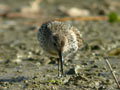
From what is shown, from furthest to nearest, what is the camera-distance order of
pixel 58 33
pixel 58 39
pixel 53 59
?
pixel 53 59, pixel 58 33, pixel 58 39

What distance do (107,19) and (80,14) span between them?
1212mm

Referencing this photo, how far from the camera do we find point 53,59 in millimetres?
8484

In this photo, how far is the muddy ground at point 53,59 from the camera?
6434 mm

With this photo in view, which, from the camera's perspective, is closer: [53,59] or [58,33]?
[58,33]

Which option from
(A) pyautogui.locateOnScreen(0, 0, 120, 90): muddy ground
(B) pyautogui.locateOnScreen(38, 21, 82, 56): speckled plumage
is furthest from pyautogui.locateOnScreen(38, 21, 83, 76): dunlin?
(A) pyautogui.locateOnScreen(0, 0, 120, 90): muddy ground

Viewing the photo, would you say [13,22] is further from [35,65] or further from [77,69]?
[77,69]

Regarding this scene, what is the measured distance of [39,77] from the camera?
6.89m

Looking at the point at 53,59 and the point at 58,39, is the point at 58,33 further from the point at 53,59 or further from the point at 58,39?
the point at 53,59

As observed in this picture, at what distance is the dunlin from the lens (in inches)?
270

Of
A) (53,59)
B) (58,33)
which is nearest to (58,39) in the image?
(58,33)

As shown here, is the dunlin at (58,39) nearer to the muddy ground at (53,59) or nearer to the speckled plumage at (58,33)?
the speckled plumage at (58,33)

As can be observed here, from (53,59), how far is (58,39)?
1.66 meters

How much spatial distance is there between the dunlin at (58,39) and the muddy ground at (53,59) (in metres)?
0.39

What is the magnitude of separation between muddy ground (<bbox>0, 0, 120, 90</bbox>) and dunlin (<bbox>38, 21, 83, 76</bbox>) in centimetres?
39
